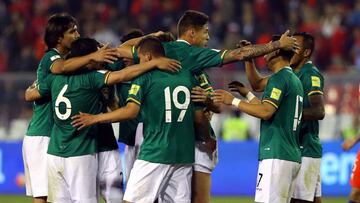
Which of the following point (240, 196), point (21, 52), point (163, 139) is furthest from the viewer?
point (21, 52)

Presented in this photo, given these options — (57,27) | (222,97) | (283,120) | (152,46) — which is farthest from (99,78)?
(283,120)

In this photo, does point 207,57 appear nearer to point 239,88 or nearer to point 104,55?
point 239,88

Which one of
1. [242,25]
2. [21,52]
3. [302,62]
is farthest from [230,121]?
[302,62]

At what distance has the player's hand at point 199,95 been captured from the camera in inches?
417

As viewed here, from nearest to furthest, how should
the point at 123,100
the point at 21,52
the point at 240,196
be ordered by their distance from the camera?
the point at 123,100 → the point at 240,196 → the point at 21,52

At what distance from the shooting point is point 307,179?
11461 millimetres

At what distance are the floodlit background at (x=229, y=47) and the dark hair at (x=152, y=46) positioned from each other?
23.7ft

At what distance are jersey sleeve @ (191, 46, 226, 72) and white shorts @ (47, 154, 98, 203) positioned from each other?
148cm

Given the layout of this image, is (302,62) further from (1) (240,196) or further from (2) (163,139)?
(1) (240,196)

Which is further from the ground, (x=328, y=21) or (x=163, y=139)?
(x=328, y=21)

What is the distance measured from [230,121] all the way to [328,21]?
419 cm

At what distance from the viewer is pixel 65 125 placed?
10.8m

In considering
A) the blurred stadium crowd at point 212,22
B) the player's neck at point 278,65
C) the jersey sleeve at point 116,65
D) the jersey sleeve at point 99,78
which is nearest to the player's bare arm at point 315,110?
the player's neck at point 278,65

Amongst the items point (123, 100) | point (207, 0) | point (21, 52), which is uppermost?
point (207, 0)
